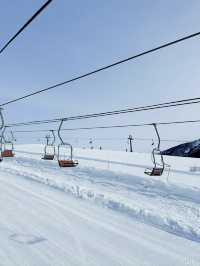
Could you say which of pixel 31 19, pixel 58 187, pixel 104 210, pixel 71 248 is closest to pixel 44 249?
pixel 71 248

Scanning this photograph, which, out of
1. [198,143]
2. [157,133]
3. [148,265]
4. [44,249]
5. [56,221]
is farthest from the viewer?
[198,143]

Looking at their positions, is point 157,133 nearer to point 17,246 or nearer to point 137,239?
point 137,239

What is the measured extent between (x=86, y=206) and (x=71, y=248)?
7.97 ft

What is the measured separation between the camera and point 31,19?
4461 mm

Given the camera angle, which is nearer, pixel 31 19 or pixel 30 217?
pixel 31 19

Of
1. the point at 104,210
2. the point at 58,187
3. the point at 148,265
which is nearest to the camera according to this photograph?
the point at 148,265

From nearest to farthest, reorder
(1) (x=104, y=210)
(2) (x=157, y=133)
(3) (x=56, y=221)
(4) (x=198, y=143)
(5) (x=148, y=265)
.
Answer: (5) (x=148, y=265) → (3) (x=56, y=221) → (1) (x=104, y=210) → (2) (x=157, y=133) → (4) (x=198, y=143)

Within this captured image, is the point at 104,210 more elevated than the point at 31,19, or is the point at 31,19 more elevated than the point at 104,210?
the point at 31,19

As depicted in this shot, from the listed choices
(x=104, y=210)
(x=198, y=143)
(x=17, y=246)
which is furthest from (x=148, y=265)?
(x=198, y=143)

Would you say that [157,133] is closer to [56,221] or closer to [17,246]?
[56,221]

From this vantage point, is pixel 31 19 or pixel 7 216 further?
pixel 7 216

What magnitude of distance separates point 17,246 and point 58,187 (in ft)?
16.1

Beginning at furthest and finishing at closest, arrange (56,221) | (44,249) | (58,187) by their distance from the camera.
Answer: (58,187) < (56,221) < (44,249)

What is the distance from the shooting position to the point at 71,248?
12.4 ft
